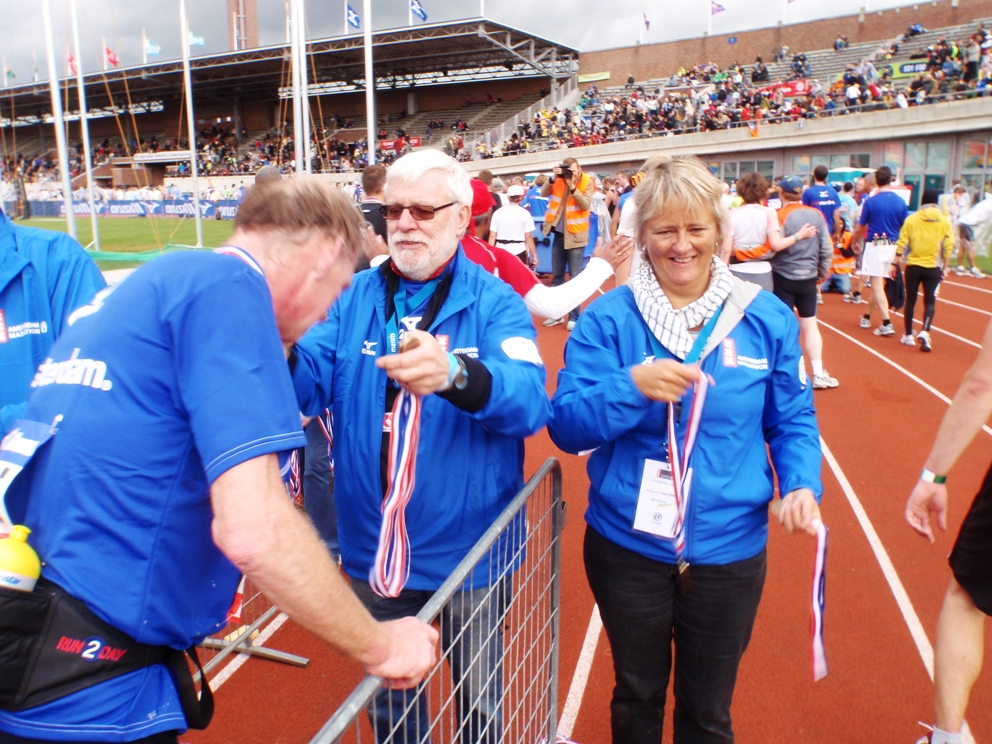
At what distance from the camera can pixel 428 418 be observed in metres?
2.04

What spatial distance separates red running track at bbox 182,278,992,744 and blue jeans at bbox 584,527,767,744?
79cm

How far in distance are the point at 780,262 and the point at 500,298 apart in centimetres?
576

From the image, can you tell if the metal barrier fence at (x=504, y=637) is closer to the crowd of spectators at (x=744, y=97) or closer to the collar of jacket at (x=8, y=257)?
the collar of jacket at (x=8, y=257)

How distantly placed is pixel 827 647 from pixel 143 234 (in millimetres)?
29063

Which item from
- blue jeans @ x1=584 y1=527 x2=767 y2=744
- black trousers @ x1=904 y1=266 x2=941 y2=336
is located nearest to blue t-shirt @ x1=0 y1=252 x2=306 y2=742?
blue jeans @ x1=584 y1=527 x2=767 y2=744

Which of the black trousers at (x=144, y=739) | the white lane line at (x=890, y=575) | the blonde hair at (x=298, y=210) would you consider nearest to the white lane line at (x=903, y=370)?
the white lane line at (x=890, y=575)

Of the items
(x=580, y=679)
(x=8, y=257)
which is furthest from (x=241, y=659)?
(x=8, y=257)

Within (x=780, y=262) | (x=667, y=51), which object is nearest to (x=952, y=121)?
(x=780, y=262)

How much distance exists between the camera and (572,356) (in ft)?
7.37

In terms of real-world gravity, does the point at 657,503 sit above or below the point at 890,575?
above

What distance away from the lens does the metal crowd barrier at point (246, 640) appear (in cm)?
336

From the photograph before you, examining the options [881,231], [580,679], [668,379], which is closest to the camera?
[668,379]

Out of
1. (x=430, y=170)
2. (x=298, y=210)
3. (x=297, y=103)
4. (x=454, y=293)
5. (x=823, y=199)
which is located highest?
(x=297, y=103)

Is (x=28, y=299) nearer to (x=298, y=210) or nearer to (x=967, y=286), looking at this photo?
(x=298, y=210)
